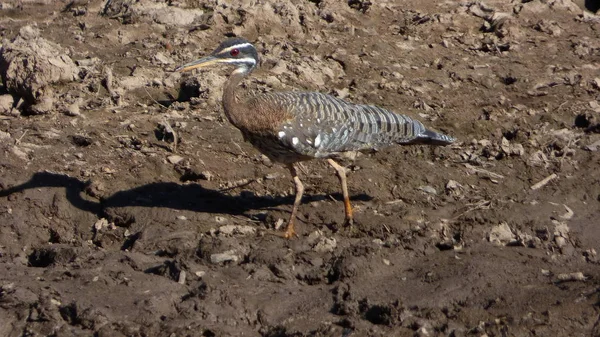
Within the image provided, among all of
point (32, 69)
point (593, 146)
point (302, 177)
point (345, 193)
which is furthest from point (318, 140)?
point (32, 69)

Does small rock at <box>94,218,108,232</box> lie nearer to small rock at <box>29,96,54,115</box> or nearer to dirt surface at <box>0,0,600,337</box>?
dirt surface at <box>0,0,600,337</box>

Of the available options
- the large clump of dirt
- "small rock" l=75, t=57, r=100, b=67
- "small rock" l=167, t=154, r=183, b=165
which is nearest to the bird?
"small rock" l=167, t=154, r=183, b=165

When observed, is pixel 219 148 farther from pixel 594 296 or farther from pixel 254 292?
pixel 594 296

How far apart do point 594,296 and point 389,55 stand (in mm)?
5612

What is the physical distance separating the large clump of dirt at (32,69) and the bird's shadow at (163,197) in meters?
1.52

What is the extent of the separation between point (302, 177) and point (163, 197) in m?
1.43

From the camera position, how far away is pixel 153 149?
9492 millimetres

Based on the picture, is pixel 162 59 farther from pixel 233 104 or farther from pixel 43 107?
pixel 233 104

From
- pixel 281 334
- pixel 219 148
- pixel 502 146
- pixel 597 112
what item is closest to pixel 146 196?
pixel 219 148

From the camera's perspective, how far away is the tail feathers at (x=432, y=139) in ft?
29.8

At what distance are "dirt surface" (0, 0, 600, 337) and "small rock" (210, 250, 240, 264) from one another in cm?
2

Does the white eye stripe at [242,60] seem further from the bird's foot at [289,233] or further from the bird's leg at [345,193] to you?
the bird's foot at [289,233]

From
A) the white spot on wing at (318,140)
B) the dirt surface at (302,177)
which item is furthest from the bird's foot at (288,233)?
the white spot on wing at (318,140)

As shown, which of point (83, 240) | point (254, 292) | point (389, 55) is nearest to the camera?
point (254, 292)
